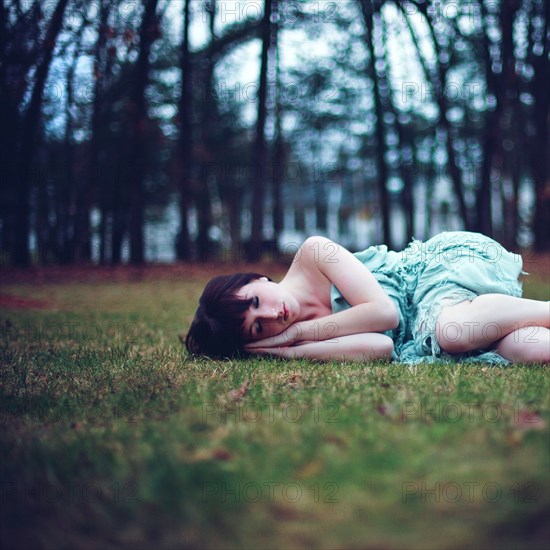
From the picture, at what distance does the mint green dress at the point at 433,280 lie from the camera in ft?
11.1

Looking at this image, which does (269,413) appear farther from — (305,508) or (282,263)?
(282,263)

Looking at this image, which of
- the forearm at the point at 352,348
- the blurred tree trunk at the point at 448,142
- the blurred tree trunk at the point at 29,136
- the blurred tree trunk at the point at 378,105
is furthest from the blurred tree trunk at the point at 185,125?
the forearm at the point at 352,348

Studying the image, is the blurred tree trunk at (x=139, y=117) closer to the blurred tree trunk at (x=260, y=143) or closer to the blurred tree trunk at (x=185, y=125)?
the blurred tree trunk at (x=185, y=125)

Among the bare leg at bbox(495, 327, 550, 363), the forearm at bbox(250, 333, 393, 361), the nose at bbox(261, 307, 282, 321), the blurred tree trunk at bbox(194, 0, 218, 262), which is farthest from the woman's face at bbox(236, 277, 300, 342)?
the blurred tree trunk at bbox(194, 0, 218, 262)

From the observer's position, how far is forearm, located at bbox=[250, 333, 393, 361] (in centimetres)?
347

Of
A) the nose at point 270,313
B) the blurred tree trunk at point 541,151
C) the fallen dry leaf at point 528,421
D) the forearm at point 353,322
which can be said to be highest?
the blurred tree trunk at point 541,151

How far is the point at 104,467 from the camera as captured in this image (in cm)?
Answer: 178

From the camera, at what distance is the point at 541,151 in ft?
50.9

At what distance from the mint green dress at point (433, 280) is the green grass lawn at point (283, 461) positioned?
46cm

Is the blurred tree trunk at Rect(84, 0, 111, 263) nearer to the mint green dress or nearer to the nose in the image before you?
the mint green dress

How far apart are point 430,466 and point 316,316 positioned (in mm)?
2168

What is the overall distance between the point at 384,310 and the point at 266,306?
667 millimetres

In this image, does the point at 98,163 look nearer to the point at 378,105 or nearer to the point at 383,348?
the point at 378,105

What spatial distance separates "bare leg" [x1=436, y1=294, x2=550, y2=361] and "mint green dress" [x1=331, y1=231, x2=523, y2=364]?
0.14 metres
